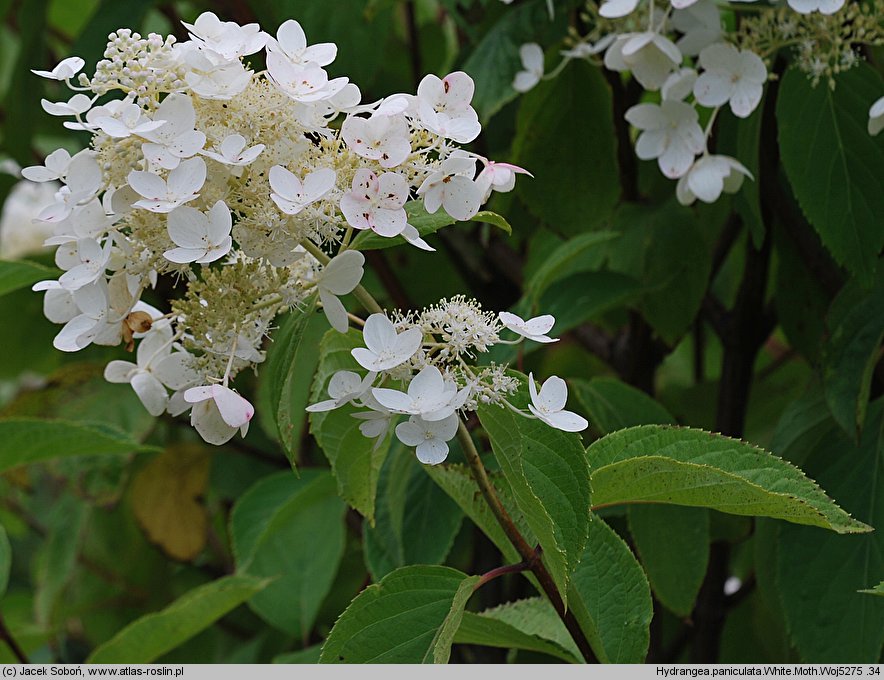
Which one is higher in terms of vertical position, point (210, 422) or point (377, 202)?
point (377, 202)

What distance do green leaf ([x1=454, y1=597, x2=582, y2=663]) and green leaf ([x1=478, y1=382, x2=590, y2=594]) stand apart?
0.37 feet

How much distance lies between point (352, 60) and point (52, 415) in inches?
24.7

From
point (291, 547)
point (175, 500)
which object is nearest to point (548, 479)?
point (291, 547)

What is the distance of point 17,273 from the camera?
2.59 feet

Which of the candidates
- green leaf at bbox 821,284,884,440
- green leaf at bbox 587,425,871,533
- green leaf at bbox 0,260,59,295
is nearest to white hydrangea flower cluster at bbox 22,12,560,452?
green leaf at bbox 587,425,871,533

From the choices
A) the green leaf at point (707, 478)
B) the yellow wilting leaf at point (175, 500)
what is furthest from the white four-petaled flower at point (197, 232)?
the yellow wilting leaf at point (175, 500)

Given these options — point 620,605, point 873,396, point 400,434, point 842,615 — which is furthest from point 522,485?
point 873,396

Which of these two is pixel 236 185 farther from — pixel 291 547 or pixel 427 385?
pixel 291 547

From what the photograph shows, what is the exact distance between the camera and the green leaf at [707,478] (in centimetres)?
51

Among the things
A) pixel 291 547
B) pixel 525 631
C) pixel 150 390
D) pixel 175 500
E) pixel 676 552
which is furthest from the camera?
pixel 175 500

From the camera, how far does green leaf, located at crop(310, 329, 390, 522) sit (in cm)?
56

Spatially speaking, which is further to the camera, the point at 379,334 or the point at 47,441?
the point at 47,441

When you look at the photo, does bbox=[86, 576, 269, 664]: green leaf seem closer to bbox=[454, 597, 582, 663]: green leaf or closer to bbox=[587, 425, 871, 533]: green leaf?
bbox=[454, 597, 582, 663]: green leaf

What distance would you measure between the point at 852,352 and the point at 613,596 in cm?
30
